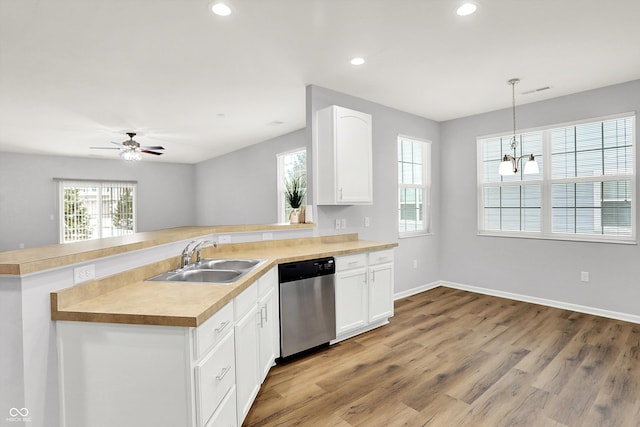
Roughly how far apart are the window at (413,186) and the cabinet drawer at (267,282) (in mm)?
2516

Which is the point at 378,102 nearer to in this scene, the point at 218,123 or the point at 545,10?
the point at 545,10

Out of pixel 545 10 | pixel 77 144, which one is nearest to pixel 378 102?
pixel 545 10

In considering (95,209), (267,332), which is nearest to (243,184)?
A: (95,209)

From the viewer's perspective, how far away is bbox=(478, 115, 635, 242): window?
356 centimetres

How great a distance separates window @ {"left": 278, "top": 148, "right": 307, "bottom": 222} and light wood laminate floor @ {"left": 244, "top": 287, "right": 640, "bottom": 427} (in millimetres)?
2989

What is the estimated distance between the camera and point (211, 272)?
2.32 metres

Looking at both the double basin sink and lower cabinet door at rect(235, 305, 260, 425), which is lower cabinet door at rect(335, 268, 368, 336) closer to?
the double basin sink

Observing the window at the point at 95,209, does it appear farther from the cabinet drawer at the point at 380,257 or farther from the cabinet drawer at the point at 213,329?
the cabinet drawer at the point at 213,329

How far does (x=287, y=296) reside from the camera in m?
2.59

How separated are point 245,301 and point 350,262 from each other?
1.34 m

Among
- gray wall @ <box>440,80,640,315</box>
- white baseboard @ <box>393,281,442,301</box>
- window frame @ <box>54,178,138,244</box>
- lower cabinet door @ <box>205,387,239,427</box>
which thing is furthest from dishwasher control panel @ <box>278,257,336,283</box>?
window frame @ <box>54,178,138,244</box>

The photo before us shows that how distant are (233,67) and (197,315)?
244cm

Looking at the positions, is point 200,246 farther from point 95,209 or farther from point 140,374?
point 95,209

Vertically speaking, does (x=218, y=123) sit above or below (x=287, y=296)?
above
